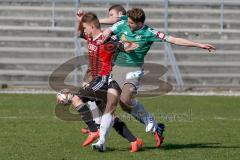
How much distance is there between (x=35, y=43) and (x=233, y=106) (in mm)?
7193

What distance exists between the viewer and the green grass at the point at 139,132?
9484mm

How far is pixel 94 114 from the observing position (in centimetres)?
1062

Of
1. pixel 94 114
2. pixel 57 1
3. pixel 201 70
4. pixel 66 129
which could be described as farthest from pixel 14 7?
pixel 94 114

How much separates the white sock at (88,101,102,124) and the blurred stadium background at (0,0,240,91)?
957 centimetres

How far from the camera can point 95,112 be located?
1070cm

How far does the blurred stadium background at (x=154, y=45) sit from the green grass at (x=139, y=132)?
3221mm

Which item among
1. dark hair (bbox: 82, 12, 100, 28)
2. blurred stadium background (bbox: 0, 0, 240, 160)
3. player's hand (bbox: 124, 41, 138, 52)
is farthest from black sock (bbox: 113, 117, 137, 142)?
blurred stadium background (bbox: 0, 0, 240, 160)

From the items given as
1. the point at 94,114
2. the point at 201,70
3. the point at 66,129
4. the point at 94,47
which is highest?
the point at 94,47

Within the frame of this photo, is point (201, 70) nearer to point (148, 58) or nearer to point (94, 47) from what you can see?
point (148, 58)

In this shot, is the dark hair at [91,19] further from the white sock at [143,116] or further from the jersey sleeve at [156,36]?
the white sock at [143,116]

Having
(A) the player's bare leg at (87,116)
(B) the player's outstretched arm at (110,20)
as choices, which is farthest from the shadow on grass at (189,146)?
(B) the player's outstretched arm at (110,20)

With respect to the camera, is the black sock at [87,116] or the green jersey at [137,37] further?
the green jersey at [137,37]

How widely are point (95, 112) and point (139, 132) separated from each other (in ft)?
5.17

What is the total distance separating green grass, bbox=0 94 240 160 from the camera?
31.1 feet
